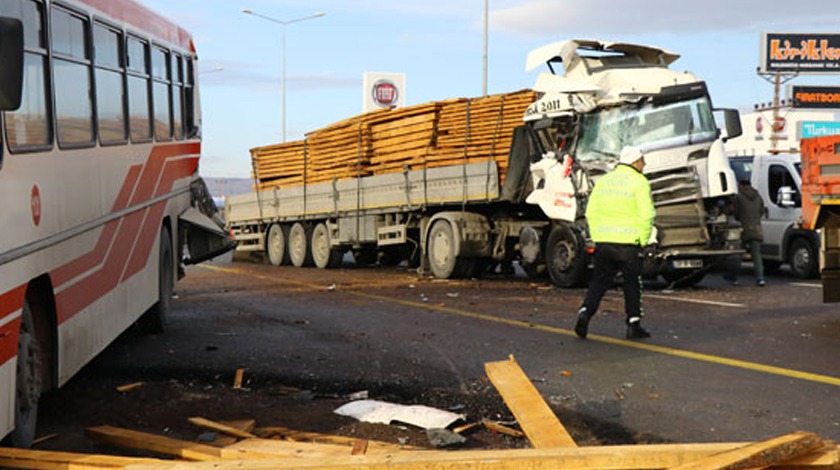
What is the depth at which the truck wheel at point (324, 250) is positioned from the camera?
24.6 metres

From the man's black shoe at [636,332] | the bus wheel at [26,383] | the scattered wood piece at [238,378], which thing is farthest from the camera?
the man's black shoe at [636,332]

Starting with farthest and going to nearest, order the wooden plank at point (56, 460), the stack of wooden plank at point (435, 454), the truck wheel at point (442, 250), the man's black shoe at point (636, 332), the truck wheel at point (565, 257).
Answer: the truck wheel at point (442, 250) < the truck wheel at point (565, 257) < the man's black shoe at point (636, 332) < the wooden plank at point (56, 460) < the stack of wooden plank at point (435, 454)

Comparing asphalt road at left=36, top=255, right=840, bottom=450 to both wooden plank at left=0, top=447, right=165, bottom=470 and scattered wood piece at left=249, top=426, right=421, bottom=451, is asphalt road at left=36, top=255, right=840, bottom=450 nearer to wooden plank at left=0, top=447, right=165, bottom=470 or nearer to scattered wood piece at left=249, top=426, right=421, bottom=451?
scattered wood piece at left=249, top=426, right=421, bottom=451

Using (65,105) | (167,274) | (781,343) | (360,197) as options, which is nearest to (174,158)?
(167,274)

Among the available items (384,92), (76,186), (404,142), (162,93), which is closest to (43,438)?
(76,186)

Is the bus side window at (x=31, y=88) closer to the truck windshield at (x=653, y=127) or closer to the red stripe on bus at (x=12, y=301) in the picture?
the red stripe on bus at (x=12, y=301)

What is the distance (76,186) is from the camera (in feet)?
22.9

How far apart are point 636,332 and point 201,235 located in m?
5.22

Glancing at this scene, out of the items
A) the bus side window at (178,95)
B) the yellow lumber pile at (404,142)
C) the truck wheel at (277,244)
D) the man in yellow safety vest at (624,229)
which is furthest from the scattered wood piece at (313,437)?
the truck wheel at (277,244)

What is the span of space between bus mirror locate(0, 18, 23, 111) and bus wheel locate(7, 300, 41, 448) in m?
1.54

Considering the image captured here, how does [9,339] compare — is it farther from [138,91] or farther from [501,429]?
[138,91]

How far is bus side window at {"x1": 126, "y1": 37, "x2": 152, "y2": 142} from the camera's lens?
31.1 feet

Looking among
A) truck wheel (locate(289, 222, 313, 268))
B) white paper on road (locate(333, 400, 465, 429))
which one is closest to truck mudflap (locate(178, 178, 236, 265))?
white paper on road (locate(333, 400, 465, 429))

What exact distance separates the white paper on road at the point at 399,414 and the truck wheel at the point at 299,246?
59.8 ft
